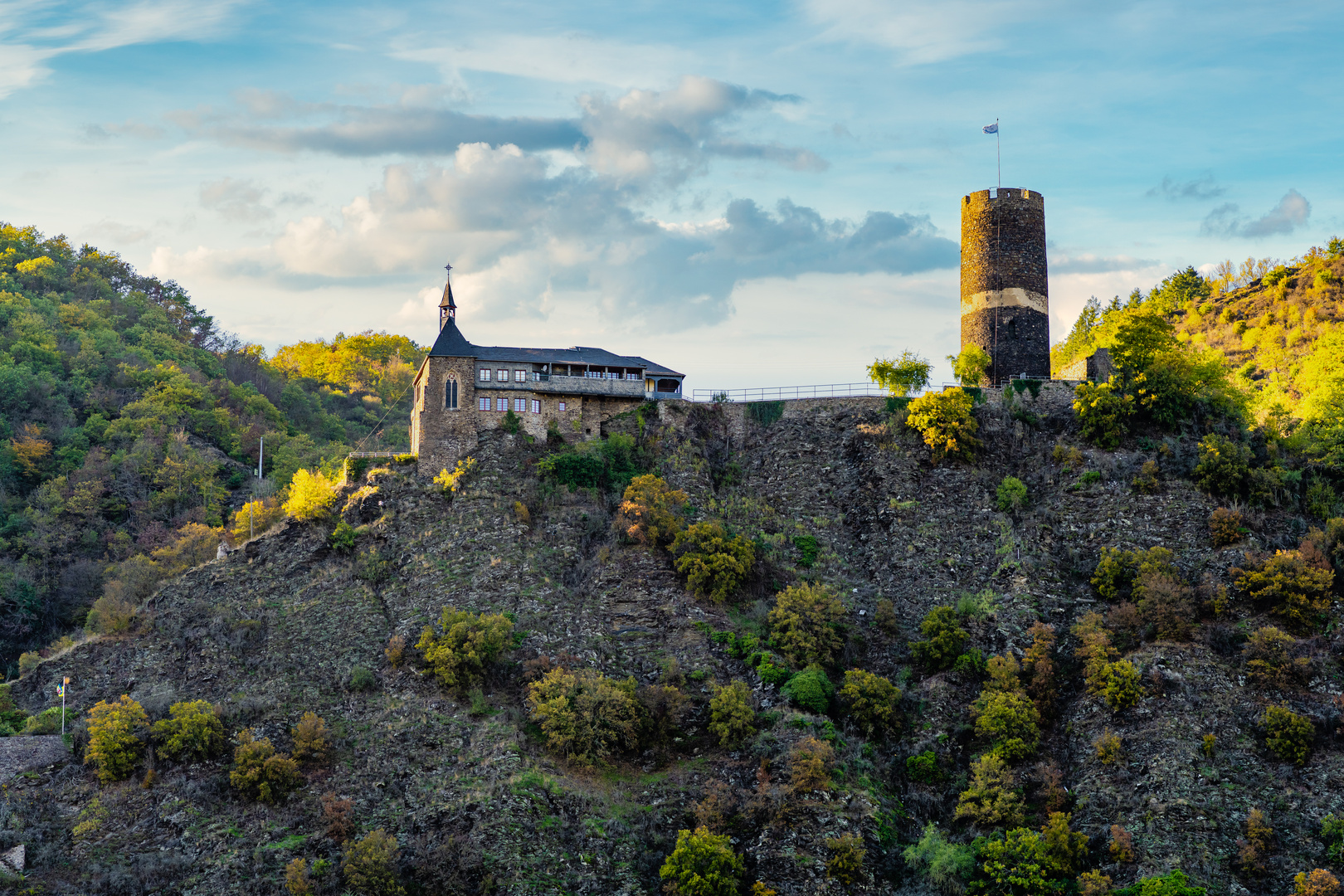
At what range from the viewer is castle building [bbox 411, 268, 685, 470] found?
211 ft

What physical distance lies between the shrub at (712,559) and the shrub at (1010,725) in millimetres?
12551

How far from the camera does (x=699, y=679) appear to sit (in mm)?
51312

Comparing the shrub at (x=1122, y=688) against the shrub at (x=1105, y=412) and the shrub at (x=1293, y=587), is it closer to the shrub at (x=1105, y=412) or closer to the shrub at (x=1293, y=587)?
the shrub at (x=1293, y=587)

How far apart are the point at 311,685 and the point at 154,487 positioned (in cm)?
2875

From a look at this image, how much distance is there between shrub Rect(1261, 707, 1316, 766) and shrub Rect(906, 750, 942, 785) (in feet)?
38.6

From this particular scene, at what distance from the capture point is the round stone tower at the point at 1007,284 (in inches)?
2699

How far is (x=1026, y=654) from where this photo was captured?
167 feet

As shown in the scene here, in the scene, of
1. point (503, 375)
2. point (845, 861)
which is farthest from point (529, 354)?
point (845, 861)

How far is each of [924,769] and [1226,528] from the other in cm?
1772

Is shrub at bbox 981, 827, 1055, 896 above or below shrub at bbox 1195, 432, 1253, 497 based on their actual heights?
below

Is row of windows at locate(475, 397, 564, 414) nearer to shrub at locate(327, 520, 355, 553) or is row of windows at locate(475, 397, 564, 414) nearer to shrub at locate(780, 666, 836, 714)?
shrub at locate(327, 520, 355, 553)

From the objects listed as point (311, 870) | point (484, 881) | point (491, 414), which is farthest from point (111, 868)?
point (491, 414)

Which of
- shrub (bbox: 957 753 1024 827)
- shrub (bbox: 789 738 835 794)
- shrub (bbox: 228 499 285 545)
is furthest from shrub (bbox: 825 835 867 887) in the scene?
shrub (bbox: 228 499 285 545)

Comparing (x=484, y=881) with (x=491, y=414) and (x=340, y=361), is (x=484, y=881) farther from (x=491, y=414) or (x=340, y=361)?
(x=340, y=361)
